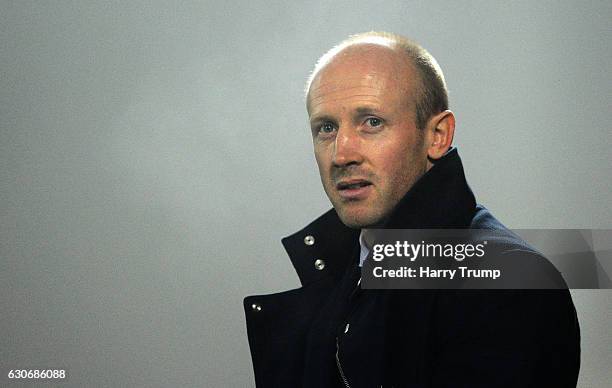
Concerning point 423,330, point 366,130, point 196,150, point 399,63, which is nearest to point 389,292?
point 423,330

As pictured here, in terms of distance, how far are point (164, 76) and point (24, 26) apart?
0.69 m

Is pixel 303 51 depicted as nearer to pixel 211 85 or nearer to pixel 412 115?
Answer: pixel 211 85

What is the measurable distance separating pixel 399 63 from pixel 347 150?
204mm

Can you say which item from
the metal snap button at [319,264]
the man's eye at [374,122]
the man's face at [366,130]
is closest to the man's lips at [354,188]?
Result: the man's face at [366,130]

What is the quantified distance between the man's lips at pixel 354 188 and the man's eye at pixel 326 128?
116 mm

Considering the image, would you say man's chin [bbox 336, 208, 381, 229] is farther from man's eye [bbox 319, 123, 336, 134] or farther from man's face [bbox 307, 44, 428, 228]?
man's eye [bbox 319, 123, 336, 134]

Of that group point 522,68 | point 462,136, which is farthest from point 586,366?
point 522,68

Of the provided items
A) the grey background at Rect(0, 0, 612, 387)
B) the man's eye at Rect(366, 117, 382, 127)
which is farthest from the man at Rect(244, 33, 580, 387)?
the grey background at Rect(0, 0, 612, 387)

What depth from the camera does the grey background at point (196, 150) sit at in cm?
294

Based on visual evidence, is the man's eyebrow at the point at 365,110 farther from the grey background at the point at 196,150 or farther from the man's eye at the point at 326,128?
the grey background at the point at 196,150

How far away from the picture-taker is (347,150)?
1.37m

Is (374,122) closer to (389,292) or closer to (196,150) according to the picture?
(389,292)

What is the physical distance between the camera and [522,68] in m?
2.98

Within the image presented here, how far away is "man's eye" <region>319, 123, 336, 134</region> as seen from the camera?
1.43 meters
